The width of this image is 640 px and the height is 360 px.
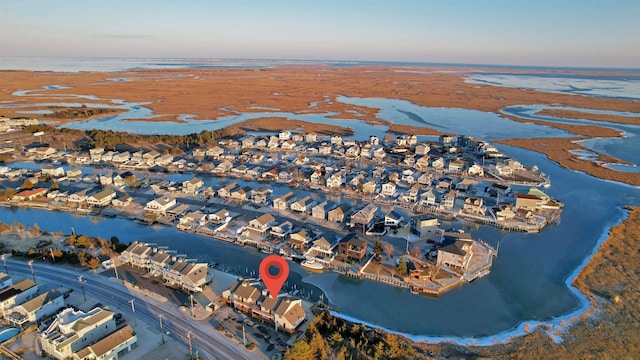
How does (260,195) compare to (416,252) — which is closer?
(416,252)

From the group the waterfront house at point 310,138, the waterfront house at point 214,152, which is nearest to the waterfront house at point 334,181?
the waterfront house at point 214,152

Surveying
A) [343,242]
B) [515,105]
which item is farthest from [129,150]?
[515,105]

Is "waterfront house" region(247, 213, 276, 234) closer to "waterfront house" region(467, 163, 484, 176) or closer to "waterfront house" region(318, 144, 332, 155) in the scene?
"waterfront house" region(318, 144, 332, 155)

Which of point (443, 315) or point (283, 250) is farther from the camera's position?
point (283, 250)

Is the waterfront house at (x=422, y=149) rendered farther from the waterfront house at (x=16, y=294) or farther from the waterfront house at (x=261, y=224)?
the waterfront house at (x=16, y=294)

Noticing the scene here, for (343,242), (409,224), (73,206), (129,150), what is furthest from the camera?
(129,150)

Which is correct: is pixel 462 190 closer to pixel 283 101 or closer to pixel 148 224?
pixel 148 224

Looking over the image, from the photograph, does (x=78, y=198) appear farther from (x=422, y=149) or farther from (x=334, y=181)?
(x=422, y=149)

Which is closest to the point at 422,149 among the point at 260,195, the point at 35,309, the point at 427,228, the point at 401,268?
the point at 427,228
